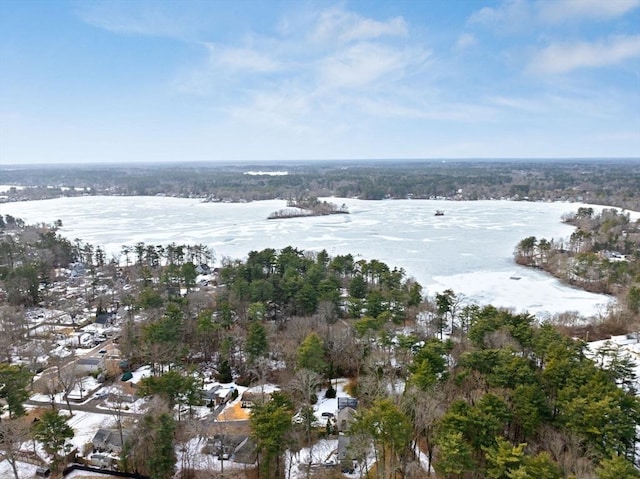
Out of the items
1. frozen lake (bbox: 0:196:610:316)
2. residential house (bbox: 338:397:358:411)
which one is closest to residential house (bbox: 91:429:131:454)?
residential house (bbox: 338:397:358:411)

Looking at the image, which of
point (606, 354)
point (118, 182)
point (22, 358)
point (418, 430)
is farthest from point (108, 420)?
point (118, 182)

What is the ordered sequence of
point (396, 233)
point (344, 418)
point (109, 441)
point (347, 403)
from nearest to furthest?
point (109, 441), point (344, 418), point (347, 403), point (396, 233)

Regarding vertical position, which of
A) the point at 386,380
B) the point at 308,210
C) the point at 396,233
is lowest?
the point at 386,380

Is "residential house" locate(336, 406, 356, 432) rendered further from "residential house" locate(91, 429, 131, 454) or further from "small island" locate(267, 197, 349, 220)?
"small island" locate(267, 197, 349, 220)

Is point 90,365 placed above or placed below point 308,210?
below

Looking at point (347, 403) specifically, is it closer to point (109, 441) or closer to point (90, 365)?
point (109, 441)

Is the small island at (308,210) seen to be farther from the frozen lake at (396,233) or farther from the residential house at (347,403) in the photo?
the residential house at (347,403)

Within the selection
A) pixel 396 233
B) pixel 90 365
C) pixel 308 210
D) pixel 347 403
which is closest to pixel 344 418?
pixel 347 403
